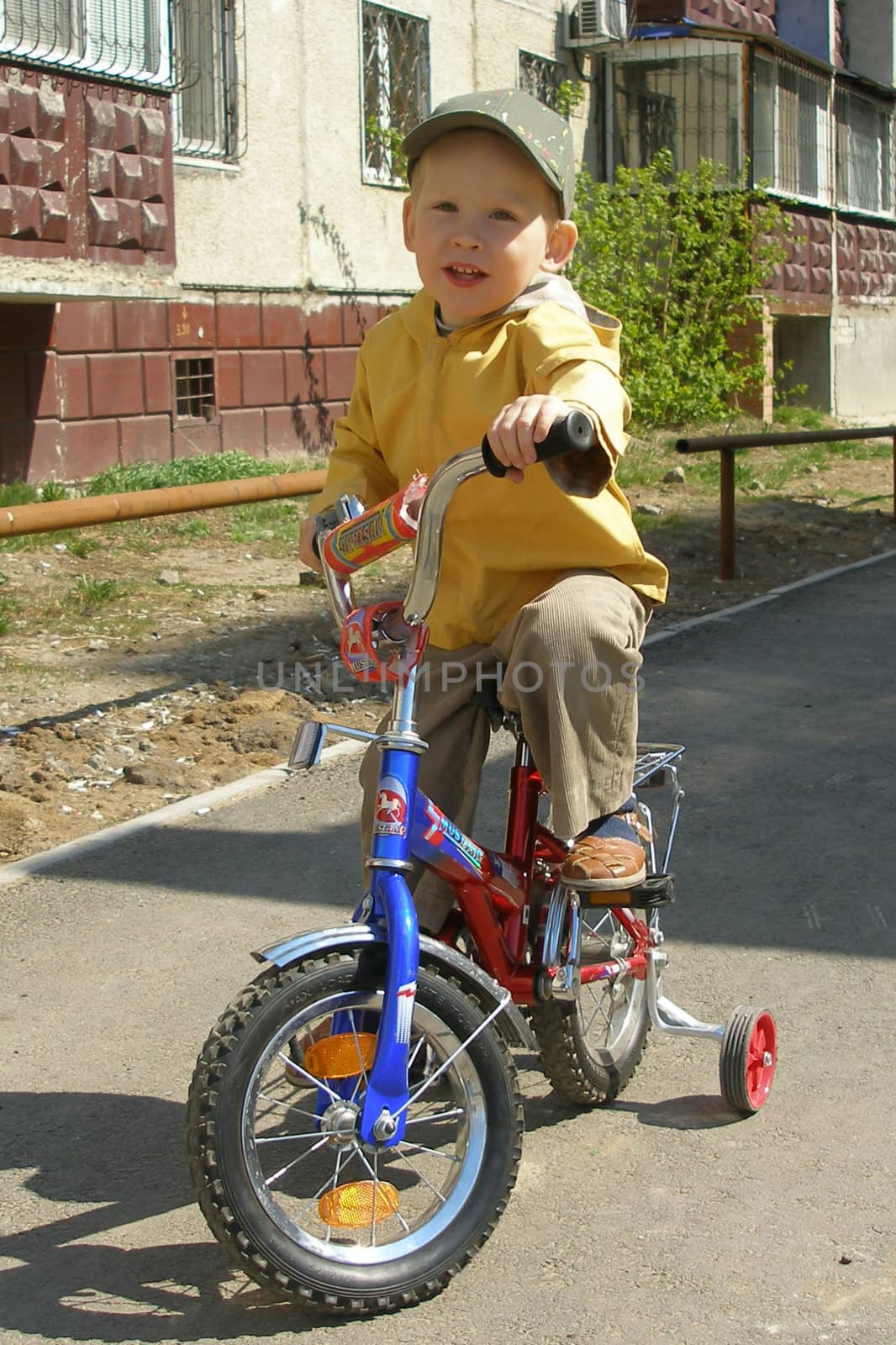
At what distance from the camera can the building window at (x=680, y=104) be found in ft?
66.5

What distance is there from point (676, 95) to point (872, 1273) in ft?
66.4

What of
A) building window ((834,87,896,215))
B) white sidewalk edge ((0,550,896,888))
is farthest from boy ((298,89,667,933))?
building window ((834,87,896,215))

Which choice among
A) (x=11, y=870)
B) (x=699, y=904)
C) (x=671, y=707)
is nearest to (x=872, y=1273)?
(x=699, y=904)

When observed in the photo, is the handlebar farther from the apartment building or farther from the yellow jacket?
the apartment building

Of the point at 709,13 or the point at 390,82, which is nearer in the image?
the point at 390,82

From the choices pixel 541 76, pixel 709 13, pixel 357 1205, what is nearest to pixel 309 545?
pixel 357 1205

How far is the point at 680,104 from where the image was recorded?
21.2 m

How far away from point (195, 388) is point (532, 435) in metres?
11.4

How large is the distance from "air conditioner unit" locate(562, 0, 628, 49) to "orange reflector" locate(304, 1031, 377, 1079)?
57.9 ft

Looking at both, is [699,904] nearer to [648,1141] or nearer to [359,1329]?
[648,1141]

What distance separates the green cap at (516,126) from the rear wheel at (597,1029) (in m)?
1.36

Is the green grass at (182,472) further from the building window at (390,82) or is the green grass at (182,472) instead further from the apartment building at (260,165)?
the building window at (390,82)

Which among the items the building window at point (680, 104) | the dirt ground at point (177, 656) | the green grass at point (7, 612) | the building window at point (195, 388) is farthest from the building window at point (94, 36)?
the building window at point (680, 104)

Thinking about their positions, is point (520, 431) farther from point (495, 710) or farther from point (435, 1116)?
point (435, 1116)
